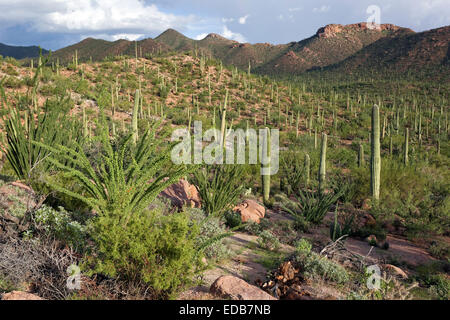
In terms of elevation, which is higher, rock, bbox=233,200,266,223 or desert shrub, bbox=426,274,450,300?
Result: rock, bbox=233,200,266,223

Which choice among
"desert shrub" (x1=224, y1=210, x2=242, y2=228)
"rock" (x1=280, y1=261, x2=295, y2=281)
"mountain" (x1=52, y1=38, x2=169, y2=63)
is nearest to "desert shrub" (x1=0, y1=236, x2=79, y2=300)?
"rock" (x1=280, y1=261, x2=295, y2=281)

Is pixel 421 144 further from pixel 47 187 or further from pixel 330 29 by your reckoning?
pixel 330 29

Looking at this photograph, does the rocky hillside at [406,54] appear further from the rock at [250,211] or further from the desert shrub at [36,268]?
the desert shrub at [36,268]

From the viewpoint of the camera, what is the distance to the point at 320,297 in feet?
11.5

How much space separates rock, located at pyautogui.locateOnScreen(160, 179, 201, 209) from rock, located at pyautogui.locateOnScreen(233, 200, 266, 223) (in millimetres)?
964

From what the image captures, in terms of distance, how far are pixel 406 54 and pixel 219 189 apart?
71010 millimetres

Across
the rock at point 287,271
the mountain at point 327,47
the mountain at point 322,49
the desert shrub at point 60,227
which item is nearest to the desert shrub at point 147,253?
the desert shrub at point 60,227

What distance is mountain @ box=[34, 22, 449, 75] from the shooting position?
2473 inches

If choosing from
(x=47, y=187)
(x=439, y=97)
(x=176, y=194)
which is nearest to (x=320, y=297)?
(x=47, y=187)

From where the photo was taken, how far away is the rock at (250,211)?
269 inches

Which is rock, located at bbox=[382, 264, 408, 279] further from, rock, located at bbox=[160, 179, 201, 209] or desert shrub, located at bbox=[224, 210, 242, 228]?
rock, located at bbox=[160, 179, 201, 209]

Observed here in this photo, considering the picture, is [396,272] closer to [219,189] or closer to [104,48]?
[219,189]

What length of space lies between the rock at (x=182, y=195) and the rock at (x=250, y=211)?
3.16ft

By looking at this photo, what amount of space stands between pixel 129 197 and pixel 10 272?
52.5 inches
